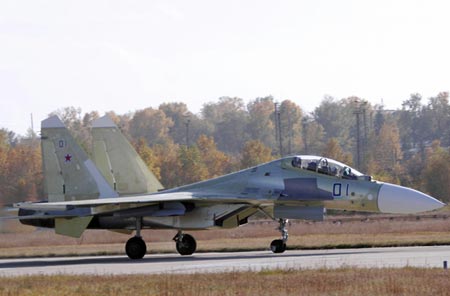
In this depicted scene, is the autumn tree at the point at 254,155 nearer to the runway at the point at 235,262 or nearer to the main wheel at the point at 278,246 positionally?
the runway at the point at 235,262

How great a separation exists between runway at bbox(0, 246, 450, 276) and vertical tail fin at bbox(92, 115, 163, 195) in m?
2.40

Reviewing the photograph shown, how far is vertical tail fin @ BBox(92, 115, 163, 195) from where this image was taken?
97.5 ft

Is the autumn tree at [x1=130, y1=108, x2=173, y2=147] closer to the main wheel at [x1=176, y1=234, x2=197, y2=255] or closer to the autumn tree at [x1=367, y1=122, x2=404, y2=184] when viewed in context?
the autumn tree at [x1=367, y1=122, x2=404, y2=184]

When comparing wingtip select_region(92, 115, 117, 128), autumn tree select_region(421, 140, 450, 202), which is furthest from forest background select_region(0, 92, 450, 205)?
wingtip select_region(92, 115, 117, 128)

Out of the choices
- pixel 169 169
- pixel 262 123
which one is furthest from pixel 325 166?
pixel 262 123

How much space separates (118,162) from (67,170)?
2049mm

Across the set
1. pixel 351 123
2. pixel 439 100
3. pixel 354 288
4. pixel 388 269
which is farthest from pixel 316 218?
pixel 439 100

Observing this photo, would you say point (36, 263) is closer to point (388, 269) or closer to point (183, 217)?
point (183, 217)

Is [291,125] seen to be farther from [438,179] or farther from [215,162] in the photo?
[438,179]

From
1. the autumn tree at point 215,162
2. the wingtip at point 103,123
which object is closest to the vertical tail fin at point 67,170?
the wingtip at point 103,123

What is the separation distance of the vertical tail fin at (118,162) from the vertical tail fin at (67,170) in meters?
1.55

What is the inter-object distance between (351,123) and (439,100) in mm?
18347

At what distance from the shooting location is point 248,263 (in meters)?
23.2

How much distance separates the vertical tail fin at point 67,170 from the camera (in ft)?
92.0
